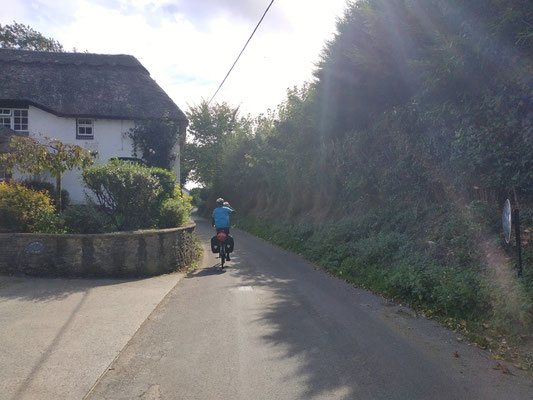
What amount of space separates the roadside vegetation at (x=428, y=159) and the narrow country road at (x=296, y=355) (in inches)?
25.5

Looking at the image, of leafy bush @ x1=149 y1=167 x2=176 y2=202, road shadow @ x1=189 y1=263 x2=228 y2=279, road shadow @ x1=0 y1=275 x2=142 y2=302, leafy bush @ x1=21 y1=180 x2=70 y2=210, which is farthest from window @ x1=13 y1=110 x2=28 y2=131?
road shadow @ x1=189 y1=263 x2=228 y2=279

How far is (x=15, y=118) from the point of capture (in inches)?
784

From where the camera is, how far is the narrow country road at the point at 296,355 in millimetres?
4305

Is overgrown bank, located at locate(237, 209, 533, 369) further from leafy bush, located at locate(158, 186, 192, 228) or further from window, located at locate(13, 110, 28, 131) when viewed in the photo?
window, located at locate(13, 110, 28, 131)

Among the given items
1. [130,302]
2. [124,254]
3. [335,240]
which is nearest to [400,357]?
[130,302]

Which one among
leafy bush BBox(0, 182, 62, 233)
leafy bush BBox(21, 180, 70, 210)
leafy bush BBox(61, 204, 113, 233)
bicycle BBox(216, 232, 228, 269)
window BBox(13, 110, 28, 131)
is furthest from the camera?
window BBox(13, 110, 28, 131)

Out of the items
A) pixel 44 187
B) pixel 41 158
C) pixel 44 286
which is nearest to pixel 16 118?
pixel 44 187

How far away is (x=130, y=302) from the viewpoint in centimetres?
769

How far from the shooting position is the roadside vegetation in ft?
23.5

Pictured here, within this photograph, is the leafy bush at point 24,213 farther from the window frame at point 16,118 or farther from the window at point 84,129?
the window frame at point 16,118

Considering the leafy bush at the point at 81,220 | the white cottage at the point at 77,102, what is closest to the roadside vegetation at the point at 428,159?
the leafy bush at the point at 81,220

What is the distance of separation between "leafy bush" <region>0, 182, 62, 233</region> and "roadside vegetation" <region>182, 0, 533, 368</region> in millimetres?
6784

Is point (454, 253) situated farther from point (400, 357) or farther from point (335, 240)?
point (335, 240)

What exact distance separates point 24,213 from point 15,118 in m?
12.1
